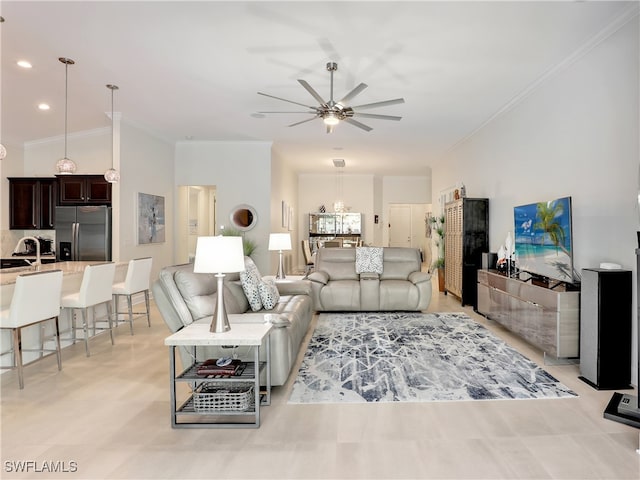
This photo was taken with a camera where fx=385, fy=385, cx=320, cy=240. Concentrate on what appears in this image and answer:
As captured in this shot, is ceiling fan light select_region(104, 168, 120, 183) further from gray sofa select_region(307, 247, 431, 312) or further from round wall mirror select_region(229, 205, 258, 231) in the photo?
gray sofa select_region(307, 247, 431, 312)

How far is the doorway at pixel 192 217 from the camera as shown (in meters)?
7.73

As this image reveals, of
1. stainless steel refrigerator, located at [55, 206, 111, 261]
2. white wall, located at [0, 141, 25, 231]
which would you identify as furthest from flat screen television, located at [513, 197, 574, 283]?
white wall, located at [0, 141, 25, 231]

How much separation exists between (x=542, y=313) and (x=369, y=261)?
2.77 metres

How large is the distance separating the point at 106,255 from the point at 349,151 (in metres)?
5.03

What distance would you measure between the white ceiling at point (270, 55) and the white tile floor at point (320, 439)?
2915 mm

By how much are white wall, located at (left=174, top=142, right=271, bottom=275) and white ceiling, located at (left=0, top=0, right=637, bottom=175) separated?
135cm

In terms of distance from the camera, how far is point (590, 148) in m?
3.46

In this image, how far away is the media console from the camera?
3270mm

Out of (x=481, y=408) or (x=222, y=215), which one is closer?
(x=481, y=408)

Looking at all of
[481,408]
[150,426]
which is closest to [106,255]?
[150,426]

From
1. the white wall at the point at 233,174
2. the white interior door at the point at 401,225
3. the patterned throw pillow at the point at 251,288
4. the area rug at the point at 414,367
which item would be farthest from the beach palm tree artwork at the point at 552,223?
the white interior door at the point at 401,225

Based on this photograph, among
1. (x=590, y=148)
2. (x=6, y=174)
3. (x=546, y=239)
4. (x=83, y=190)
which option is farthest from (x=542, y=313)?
(x=6, y=174)

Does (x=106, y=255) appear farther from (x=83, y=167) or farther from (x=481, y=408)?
(x=481, y=408)

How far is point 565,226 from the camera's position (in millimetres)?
3439
